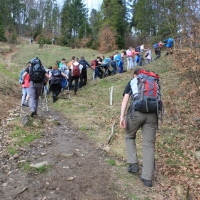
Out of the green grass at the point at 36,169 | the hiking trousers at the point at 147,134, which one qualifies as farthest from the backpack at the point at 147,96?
the green grass at the point at 36,169

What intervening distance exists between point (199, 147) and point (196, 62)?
2.82m

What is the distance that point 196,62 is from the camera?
27.7 ft

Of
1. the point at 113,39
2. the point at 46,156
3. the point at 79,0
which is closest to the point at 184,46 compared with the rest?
the point at 46,156

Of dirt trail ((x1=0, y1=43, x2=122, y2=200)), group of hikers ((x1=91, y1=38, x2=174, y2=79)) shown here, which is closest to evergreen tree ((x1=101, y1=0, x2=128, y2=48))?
group of hikers ((x1=91, y1=38, x2=174, y2=79))

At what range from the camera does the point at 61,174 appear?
4844 mm

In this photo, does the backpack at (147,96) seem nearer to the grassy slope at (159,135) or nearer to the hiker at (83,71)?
the grassy slope at (159,135)

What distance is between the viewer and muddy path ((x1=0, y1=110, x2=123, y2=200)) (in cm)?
425

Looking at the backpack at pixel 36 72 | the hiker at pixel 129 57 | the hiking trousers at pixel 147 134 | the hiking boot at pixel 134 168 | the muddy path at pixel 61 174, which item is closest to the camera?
the muddy path at pixel 61 174

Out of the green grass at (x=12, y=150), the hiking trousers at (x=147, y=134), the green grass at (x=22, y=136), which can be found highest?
the hiking trousers at (x=147, y=134)

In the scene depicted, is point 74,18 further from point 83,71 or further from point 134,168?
point 134,168

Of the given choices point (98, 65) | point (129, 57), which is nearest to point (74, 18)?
point (129, 57)

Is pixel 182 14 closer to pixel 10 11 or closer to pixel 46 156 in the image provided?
pixel 46 156

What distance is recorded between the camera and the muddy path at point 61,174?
425 cm

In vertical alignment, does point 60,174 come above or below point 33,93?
below
